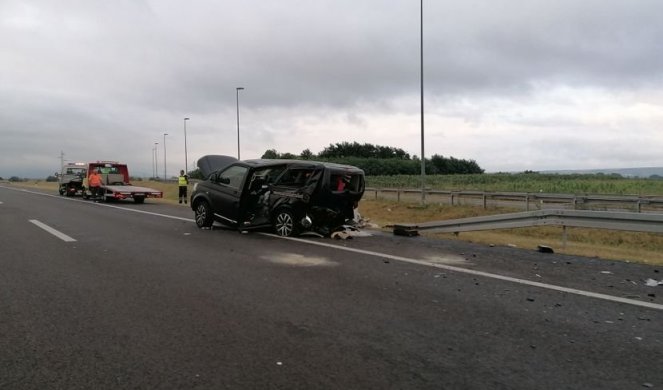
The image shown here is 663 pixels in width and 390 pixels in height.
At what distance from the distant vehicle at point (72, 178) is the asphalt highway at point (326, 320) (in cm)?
2483

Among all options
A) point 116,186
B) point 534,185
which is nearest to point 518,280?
point 116,186

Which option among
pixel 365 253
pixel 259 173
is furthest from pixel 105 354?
pixel 259 173

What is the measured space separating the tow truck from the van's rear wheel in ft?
49.0

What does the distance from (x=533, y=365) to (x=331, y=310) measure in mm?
2171

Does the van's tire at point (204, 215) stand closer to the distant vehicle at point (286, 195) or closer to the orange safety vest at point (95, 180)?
the distant vehicle at point (286, 195)

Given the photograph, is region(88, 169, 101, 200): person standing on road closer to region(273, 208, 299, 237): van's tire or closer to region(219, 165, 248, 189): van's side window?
region(219, 165, 248, 189): van's side window

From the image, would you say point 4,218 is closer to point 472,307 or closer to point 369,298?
point 369,298

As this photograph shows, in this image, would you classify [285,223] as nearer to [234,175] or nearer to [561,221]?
[234,175]

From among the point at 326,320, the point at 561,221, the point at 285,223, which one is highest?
the point at 561,221

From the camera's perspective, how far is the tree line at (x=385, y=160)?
10444 cm

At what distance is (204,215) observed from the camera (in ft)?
43.4

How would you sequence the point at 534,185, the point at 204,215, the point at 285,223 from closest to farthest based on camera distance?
1. the point at 285,223
2. the point at 204,215
3. the point at 534,185

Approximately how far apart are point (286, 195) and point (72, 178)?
25.9 m

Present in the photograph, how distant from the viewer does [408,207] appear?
28.6 meters
